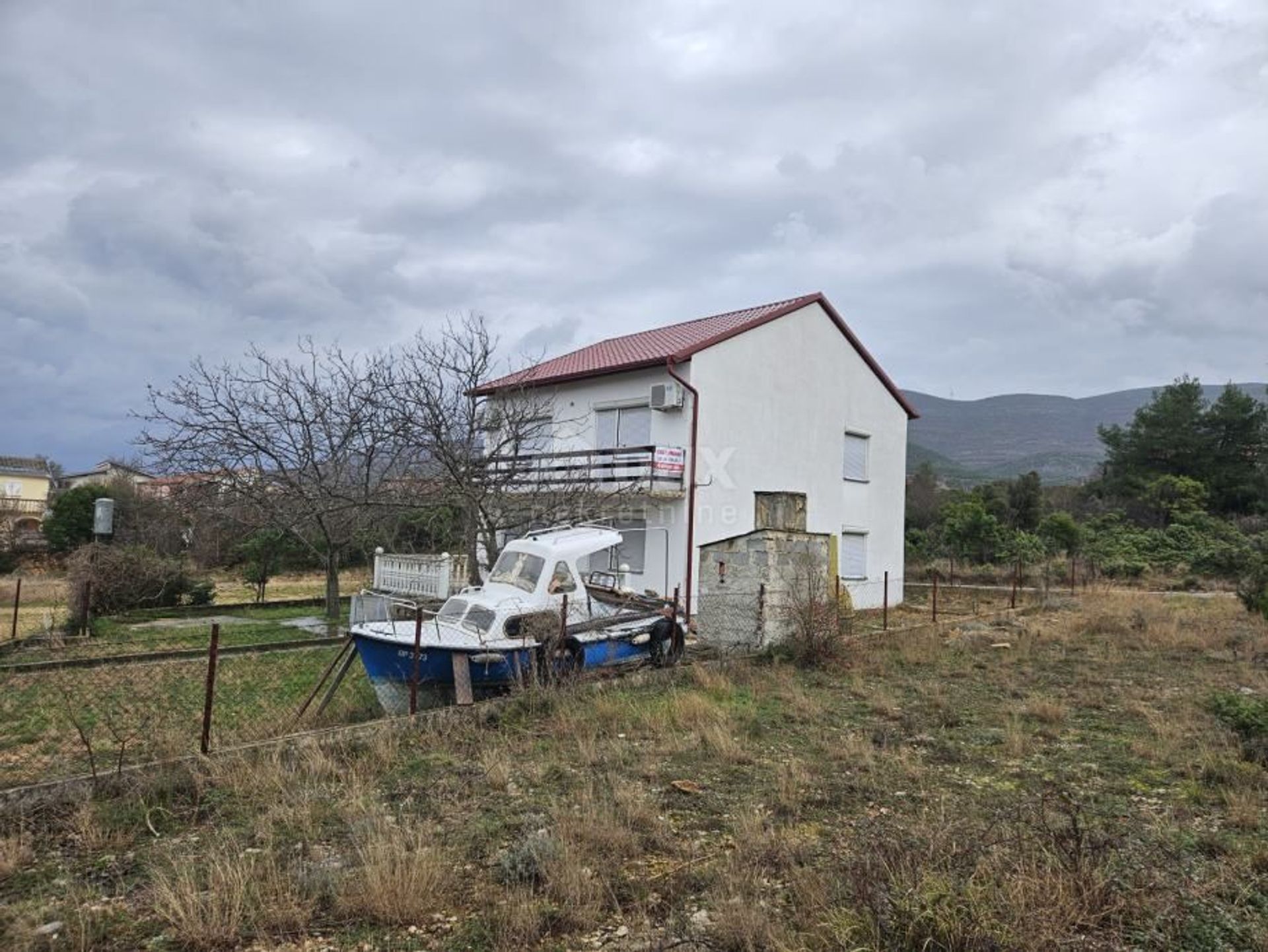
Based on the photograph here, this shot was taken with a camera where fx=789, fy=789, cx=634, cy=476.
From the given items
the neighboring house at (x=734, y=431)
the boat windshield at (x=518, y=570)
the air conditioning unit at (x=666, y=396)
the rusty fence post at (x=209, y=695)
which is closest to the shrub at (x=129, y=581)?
the neighboring house at (x=734, y=431)

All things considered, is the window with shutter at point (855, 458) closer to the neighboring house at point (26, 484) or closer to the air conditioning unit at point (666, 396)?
the air conditioning unit at point (666, 396)

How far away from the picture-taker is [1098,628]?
15.1m

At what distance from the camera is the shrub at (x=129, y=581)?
643 inches

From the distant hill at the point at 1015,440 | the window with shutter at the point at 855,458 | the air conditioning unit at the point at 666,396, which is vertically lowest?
the window with shutter at the point at 855,458

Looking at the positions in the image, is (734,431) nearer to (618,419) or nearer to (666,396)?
(666,396)

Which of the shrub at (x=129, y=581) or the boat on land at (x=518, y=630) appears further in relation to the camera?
the shrub at (x=129, y=581)

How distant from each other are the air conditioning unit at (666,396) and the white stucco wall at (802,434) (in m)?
0.47

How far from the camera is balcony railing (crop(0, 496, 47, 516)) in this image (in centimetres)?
3938

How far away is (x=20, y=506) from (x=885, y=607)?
54610mm

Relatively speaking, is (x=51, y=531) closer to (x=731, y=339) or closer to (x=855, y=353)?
(x=731, y=339)

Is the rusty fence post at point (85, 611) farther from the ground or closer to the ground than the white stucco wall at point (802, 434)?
closer to the ground

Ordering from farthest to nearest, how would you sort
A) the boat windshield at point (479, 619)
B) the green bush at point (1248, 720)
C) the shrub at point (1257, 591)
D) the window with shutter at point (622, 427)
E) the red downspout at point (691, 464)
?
the window with shutter at point (622, 427) → the red downspout at point (691, 464) → the shrub at point (1257, 591) → the boat windshield at point (479, 619) → the green bush at point (1248, 720)

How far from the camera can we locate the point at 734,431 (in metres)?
18.7

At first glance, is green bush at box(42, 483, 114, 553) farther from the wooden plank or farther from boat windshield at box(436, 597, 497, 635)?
the wooden plank
